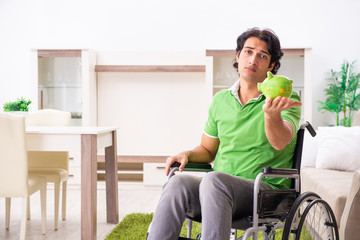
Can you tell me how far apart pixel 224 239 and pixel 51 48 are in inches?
154

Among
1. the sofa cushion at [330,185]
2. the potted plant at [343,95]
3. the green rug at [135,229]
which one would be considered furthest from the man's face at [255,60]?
the potted plant at [343,95]

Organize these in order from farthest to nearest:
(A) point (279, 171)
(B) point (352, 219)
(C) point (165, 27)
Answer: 1. (C) point (165, 27)
2. (B) point (352, 219)
3. (A) point (279, 171)

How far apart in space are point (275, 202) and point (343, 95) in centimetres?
328

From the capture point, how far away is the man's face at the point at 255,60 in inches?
75.5

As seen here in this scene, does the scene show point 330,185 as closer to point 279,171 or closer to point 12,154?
point 279,171

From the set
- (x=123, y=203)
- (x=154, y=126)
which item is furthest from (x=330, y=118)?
(x=123, y=203)

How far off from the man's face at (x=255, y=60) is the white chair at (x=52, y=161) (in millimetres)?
1725

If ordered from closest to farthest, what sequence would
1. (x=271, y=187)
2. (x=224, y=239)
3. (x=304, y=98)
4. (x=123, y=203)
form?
(x=224, y=239) → (x=271, y=187) → (x=123, y=203) → (x=304, y=98)

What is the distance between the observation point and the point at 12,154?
8.50 ft

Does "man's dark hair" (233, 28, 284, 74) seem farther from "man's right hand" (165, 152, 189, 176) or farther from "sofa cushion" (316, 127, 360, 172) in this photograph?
"sofa cushion" (316, 127, 360, 172)

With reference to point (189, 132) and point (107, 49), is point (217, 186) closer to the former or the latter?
point (189, 132)

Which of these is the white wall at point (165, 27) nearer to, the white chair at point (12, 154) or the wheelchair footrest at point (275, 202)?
the white chair at point (12, 154)

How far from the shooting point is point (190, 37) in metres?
5.22

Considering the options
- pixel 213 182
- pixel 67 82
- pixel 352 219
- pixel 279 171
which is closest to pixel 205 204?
pixel 213 182
